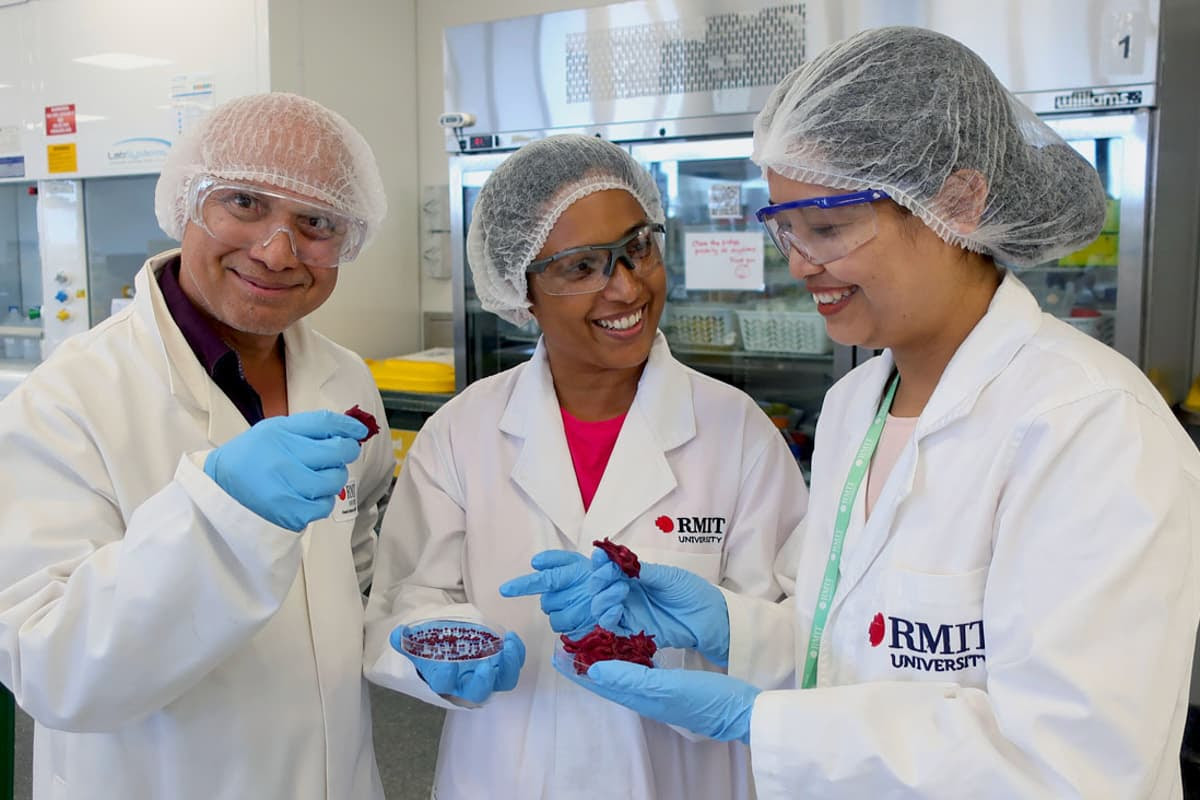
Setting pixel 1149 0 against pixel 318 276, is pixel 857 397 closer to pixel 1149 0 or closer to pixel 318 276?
pixel 318 276

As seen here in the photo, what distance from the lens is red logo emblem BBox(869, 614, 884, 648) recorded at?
118 centimetres

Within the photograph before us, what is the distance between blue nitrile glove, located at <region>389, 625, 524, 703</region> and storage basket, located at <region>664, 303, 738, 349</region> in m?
1.86

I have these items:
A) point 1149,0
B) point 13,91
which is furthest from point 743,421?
point 13,91

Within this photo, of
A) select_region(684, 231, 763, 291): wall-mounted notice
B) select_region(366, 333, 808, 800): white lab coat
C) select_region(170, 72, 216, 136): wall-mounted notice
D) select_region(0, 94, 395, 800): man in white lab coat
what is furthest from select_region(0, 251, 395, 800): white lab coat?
select_region(170, 72, 216, 136): wall-mounted notice

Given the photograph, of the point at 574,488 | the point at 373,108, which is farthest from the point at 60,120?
the point at 574,488

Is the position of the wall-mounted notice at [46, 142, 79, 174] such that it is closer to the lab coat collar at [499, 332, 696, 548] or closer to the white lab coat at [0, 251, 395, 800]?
the white lab coat at [0, 251, 395, 800]

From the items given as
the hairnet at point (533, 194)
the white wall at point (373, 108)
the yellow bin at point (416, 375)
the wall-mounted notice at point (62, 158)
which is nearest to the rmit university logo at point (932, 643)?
the hairnet at point (533, 194)

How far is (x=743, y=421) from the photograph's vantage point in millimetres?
1628

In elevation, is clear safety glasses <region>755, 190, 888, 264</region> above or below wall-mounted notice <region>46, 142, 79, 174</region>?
below

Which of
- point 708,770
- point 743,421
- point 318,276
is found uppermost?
point 318,276

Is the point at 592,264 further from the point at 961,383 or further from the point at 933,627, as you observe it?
the point at 933,627

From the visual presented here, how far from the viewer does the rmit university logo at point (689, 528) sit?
1.55m

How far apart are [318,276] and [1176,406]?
2.41 meters

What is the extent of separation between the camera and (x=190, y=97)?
3.43 metres
